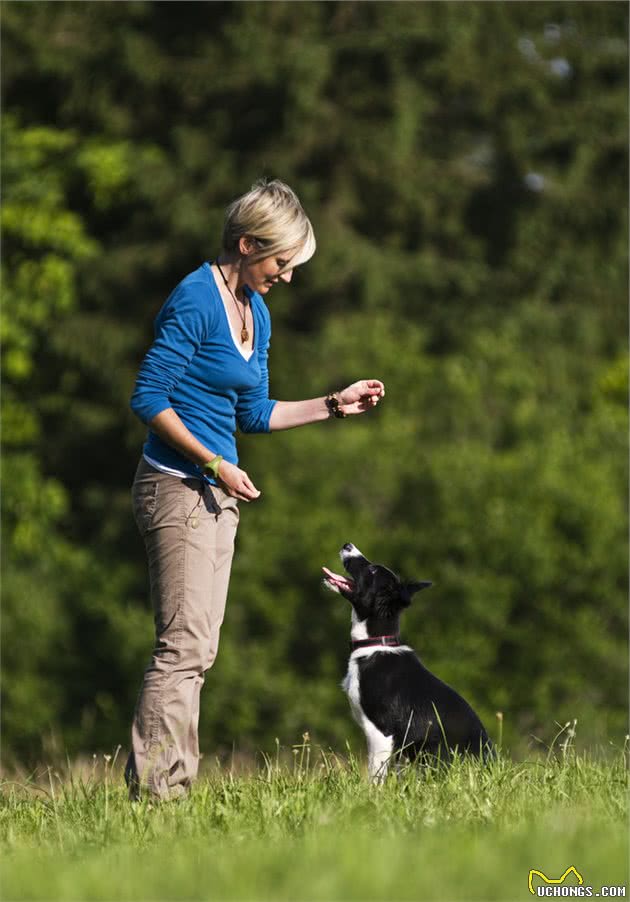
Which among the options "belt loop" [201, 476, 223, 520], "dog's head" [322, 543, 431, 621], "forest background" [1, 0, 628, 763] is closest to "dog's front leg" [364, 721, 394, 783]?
"dog's head" [322, 543, 431, 621]

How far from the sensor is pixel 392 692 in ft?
19.6

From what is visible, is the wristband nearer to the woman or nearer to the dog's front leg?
the woman

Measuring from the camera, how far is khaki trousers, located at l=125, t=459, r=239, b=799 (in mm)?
5324

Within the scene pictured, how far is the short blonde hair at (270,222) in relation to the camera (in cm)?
536

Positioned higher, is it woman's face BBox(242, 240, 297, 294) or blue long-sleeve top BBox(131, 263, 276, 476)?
woman's face BBox(242, 240, 297, 294)

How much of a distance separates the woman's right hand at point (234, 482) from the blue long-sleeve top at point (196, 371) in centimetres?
21

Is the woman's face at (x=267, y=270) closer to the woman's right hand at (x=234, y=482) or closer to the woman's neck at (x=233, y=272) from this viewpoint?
the woman's neck at (x=233, y=272)

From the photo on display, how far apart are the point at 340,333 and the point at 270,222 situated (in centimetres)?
1714

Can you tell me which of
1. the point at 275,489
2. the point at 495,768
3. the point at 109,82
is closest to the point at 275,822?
the point at 495,768

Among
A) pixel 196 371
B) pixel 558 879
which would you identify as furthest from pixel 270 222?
pixel 558 879

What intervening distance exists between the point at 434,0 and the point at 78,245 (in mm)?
7578

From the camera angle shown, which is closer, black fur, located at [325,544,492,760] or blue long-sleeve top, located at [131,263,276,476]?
blue long-sleeve top, located at [131,263,276,476]

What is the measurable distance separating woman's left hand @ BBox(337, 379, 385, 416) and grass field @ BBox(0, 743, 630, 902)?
1.37 m

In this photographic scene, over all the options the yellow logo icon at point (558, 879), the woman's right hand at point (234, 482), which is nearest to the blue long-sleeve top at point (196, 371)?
the woman's right hand at point (234, 482)
